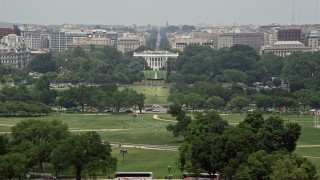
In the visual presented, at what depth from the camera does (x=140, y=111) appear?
122562mm

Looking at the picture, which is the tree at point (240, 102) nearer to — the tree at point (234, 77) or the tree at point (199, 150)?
the tree at point (234, 77)

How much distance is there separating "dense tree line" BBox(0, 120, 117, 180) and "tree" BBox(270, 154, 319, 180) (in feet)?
45.3

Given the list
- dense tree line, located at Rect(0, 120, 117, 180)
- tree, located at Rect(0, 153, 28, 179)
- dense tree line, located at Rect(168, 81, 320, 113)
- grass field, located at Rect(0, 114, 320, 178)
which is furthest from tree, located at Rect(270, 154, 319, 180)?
dense tree line, located at Rect(168, 81, 320, 113)

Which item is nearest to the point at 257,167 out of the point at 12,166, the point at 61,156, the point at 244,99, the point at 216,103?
the point at 61,156

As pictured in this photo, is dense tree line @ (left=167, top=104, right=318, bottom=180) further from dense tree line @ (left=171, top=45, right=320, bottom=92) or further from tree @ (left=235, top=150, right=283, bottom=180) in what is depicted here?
dense tree line @ (left=171, top=45, right=320, bottom=92)

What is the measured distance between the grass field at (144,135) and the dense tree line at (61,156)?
17.9ft

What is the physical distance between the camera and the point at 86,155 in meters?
62.7

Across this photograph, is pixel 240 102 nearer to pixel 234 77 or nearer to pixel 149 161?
pixel 234 77

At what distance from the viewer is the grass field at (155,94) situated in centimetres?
13762

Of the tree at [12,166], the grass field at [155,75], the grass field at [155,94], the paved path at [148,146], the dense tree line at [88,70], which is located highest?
the tree at [12,166]

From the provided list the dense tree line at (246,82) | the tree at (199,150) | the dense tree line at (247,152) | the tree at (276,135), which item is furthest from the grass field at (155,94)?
the tree at (276,135)

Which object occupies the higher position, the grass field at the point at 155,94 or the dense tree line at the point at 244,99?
the dense tree line at the point at 244,99

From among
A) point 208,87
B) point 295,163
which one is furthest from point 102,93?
point 295,163

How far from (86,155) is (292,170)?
16.3m
